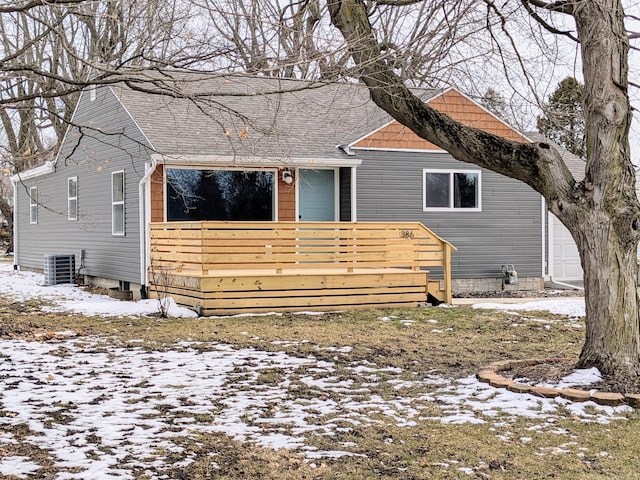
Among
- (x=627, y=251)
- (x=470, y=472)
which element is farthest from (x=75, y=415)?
(x=627, y=251)

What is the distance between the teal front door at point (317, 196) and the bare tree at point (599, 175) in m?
8.69

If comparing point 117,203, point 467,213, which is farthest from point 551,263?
point 117,203

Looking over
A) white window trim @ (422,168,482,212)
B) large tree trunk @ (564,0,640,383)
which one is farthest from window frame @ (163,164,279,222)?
large tree trunk @ (564,0,640,383)

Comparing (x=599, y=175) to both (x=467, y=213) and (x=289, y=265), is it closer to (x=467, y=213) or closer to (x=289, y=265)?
(x=289, y=265)

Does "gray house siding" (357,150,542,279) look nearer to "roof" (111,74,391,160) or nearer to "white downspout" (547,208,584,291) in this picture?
"roof" (111,74,391,160)

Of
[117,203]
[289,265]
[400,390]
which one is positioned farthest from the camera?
[117,203]

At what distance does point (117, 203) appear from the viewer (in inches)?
621

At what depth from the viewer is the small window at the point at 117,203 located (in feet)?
51.3

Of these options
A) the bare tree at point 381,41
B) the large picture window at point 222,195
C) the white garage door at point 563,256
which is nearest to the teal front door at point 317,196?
the large picture window at point 222,195

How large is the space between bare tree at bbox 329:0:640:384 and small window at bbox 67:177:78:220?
1324 centimetres

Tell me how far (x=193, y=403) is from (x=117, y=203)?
1042cm

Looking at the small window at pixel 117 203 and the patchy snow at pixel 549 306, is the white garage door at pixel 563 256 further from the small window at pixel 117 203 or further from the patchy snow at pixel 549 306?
the small window at pixel 117 203

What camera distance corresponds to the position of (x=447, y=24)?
7.30 m

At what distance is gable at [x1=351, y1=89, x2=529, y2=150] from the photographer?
51.8 feet
